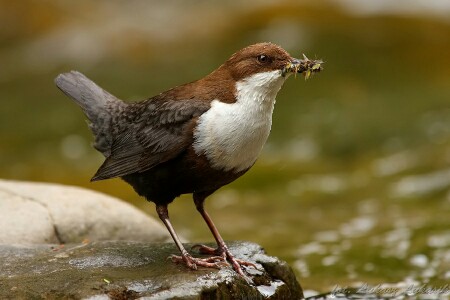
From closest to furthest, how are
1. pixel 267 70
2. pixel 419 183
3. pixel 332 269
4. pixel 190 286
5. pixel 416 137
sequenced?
pixel 190 286 → pixel 267 70 → pixel 332 269 → pixel 419 183 → pixel 416 137

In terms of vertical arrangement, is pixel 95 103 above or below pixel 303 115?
below

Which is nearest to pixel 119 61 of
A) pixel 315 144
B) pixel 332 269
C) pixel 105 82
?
pixel 105 82

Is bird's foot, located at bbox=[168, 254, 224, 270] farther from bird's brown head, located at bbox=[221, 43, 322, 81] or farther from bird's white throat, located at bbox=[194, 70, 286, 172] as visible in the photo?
bird's brown head, located at bbox=[221, 43, 322, 81]

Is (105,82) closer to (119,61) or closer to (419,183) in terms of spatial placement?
(119,61)

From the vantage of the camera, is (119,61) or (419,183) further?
(119,61)

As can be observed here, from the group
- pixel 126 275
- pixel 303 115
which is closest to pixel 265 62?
pixel 126 275

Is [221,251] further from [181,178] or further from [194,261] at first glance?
[181,178]

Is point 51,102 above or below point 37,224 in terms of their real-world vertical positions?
above
